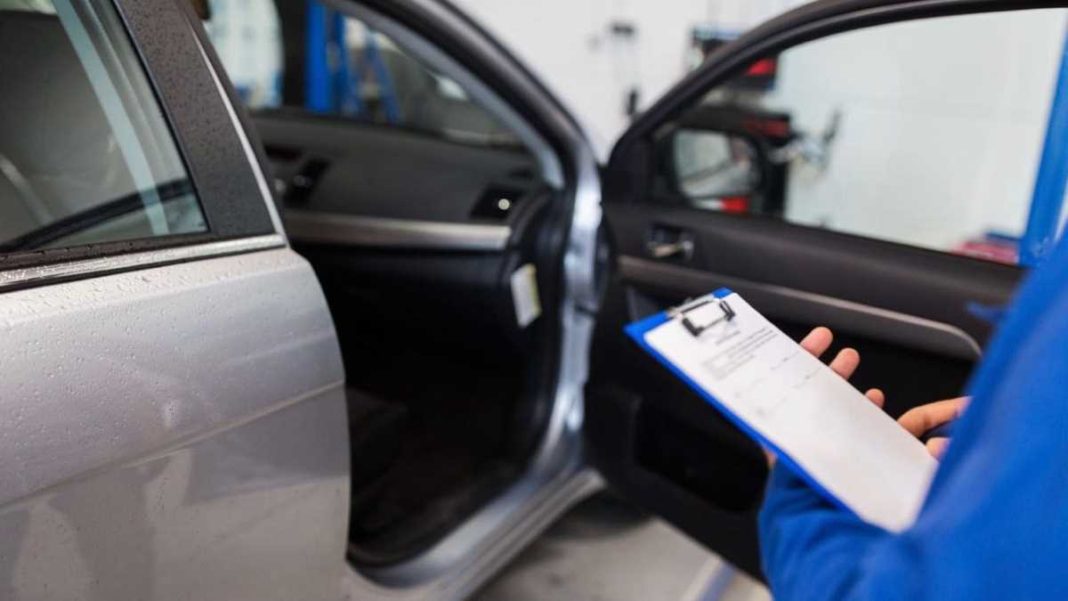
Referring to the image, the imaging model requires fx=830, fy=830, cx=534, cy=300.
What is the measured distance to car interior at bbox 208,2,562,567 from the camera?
73.0 inches

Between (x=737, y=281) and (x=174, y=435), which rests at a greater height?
(x=174, y=435)

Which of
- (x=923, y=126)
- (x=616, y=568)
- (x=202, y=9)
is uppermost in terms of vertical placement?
(x=202, y=9)

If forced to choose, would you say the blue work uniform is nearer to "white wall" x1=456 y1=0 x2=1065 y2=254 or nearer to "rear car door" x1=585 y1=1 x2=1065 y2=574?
"rear car door" x1=585 y1=1 x2=1065 y2=574

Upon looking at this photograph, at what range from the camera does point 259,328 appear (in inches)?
40.8

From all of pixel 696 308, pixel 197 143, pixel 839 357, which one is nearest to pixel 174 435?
pixel 197 143

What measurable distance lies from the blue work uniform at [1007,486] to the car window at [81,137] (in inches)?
36.4

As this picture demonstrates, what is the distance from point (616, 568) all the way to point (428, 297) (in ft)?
2.60

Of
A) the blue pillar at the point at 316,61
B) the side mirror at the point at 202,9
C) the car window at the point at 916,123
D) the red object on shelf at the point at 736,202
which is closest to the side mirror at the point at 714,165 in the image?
the red object on shelf at the point at 736,202

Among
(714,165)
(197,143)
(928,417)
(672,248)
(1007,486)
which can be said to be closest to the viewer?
(1007,486)

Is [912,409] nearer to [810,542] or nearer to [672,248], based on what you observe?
[810,542]

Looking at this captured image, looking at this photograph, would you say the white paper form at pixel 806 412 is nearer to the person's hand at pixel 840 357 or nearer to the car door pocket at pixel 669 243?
the person's hand at pixel 840 357

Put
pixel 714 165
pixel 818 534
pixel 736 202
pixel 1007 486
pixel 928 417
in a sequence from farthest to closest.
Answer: pixel 714 165
pixel 736 202
pixel 928 417
pixel 818 534
pixel 1007 486

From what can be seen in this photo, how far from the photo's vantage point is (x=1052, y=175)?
1291 mm

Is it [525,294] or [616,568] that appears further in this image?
[616,568]
